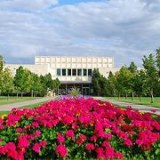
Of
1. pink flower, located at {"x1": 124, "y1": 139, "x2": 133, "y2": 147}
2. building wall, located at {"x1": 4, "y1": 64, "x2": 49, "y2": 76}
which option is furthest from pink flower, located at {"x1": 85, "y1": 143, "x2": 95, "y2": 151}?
building wall, located at {"x1": 4, "y1": 64, "x2": 49, "y2": 76}

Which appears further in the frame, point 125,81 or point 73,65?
point 73,65

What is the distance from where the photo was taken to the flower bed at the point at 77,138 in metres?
9.11

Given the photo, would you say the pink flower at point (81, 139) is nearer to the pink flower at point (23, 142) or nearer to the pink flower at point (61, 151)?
the pink flower at point (61, 151)

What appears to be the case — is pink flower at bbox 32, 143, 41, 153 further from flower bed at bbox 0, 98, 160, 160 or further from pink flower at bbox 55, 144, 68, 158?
pink flower at bbox 55, 144, 68, 158

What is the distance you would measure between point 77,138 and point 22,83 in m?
70.2

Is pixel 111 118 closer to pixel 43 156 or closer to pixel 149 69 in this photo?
pixel 43 156

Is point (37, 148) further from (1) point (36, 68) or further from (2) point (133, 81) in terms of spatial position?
(1) point (36, 68)

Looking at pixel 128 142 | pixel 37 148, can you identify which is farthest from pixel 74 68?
pixel 37 148

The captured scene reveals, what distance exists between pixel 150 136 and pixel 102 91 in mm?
110903

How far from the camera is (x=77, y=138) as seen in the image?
9.48m

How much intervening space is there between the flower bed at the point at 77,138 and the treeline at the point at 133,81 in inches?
1761

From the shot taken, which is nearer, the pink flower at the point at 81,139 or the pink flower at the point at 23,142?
the pink flower at the point at 23,142

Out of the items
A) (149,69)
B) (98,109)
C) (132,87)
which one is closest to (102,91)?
(132,87)

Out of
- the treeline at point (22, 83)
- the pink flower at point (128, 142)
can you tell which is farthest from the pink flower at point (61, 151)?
the treeline at point (22, 83)
